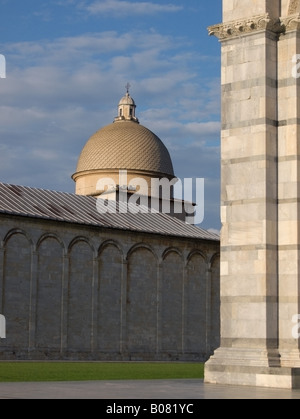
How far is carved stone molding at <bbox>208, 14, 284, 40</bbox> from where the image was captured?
22500mm

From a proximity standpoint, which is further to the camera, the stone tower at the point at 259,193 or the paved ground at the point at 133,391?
the stone tower at the point at 259,193

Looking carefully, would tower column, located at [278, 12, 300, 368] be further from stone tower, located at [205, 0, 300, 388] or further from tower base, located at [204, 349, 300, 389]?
tower base, located at [204, 349, 300, 389]

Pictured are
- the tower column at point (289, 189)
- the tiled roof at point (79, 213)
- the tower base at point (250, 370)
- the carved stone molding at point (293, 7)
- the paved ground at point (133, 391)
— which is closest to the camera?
the paved ground at point (133, 391)

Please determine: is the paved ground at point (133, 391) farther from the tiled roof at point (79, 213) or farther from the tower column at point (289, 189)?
the tiled roof at point (79, 213)

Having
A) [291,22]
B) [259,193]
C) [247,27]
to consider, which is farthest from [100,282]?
[291,22]

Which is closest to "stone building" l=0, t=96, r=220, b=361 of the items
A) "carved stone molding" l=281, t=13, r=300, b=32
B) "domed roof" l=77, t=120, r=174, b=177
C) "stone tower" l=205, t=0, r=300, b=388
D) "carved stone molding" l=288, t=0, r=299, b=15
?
"domed roof" l=77, t=120, r=174, b=177

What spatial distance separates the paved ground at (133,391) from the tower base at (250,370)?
1.95 feet

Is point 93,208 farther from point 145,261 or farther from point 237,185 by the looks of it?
point 237,185

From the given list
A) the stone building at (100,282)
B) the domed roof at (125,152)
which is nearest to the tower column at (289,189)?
the stone building at (100,282)

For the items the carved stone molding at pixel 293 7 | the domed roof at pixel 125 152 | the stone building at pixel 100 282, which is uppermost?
the domed roof at pixel 125 152

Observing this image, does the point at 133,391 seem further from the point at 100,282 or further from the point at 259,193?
the point at 100,282

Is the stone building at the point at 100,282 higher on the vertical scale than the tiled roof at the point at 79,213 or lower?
lower

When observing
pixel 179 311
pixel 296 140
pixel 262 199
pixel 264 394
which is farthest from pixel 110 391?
pixel 179 311

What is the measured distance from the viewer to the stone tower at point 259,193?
21797 millimetres
